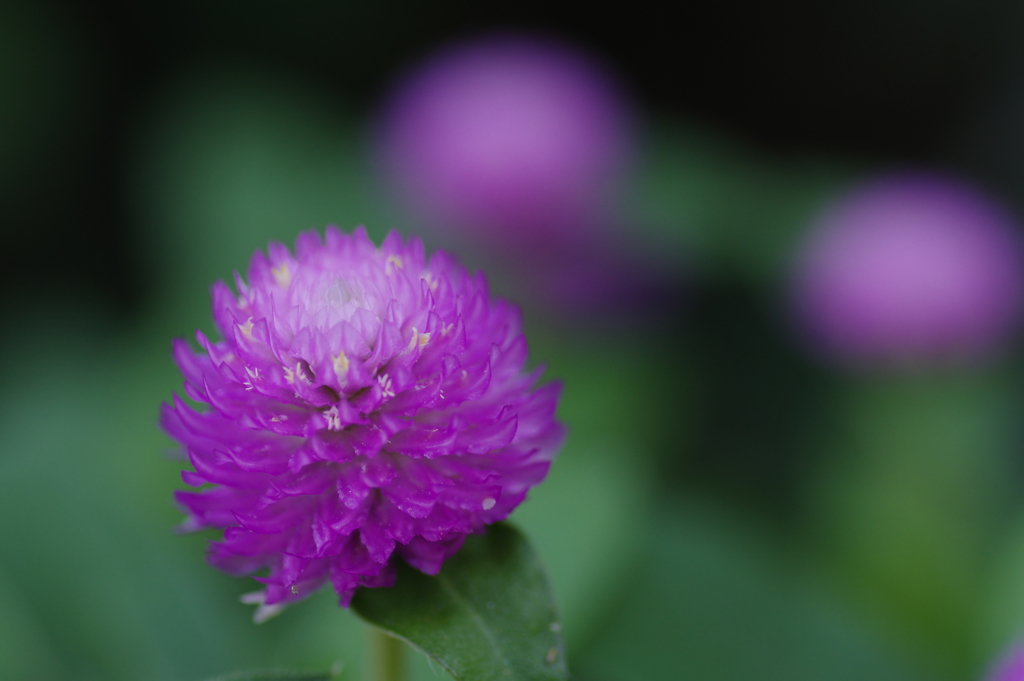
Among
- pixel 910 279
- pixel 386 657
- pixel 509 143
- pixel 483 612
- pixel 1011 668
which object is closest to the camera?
pixel 483 612

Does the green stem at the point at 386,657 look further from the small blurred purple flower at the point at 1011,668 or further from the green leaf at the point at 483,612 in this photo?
the small blurred purple flower at the point at 1011,668

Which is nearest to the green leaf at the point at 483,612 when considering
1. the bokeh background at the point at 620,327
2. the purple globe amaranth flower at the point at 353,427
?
the purple globe amaranth flower at the point at 353,427

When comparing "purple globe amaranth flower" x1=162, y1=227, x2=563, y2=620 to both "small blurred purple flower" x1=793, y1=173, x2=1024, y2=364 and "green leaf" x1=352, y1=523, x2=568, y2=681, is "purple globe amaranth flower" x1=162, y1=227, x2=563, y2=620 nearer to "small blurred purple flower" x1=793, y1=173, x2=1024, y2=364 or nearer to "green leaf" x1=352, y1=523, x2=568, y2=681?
"green leaf" x1=352, y1=523, x2=568, y2=681

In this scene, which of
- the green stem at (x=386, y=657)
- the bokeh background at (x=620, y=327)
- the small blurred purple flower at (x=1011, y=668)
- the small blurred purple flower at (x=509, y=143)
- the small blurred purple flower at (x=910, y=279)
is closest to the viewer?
the green stem at (x=386, y=657)

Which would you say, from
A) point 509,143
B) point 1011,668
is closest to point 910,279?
point 509,143

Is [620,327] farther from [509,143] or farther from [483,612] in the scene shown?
[483,612]
